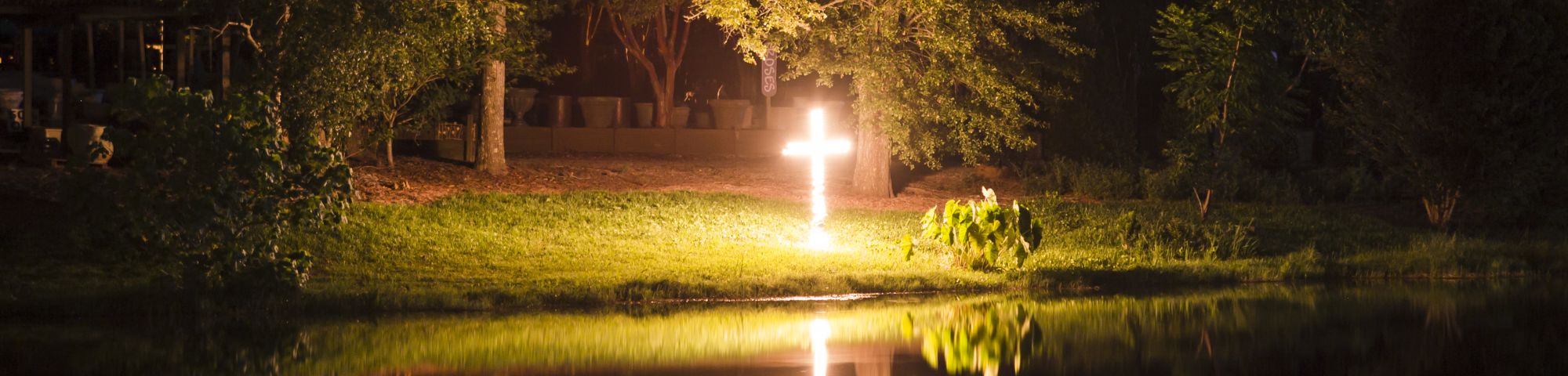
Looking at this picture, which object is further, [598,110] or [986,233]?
[598,110]

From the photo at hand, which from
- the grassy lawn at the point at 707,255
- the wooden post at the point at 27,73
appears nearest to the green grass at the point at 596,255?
the grassy lawn at the point at 707,255

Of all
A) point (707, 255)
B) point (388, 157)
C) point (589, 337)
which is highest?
point (388, 157)

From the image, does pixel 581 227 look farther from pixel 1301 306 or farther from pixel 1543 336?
pixel 1543 336

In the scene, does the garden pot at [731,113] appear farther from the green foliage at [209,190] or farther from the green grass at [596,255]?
the green foliage at [209,190]

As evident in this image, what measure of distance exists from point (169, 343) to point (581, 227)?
7602 millimetres

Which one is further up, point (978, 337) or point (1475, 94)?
point (1475, 94)

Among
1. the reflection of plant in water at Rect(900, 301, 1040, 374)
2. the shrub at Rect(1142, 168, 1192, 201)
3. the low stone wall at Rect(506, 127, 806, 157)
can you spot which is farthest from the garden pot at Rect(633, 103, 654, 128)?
the reflection of plant in water at Rect(900, 301, 1040, 374)

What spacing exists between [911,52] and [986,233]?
6.66 metres

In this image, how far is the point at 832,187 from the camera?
26109mm

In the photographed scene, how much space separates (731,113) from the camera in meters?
35.3

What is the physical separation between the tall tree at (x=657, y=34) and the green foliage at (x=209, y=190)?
18.4m

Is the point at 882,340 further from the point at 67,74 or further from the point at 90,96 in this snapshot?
the point at 90,96

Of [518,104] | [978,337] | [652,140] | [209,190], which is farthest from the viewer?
[652,140]

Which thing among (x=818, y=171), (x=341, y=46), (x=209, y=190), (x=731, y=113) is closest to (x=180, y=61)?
(x=341, y=46)
